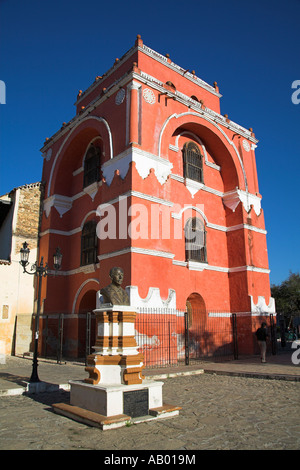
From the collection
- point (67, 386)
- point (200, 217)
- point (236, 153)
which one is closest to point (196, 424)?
point (67, 386)

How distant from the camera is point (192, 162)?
15.1 meters

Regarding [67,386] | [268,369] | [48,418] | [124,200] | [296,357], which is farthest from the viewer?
[296,357]

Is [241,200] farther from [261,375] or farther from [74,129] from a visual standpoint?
[261,375]

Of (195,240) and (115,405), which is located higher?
(195,240)

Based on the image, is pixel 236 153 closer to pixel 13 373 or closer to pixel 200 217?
pixel 200 217

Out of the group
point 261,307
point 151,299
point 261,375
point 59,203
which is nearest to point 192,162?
point 59,203

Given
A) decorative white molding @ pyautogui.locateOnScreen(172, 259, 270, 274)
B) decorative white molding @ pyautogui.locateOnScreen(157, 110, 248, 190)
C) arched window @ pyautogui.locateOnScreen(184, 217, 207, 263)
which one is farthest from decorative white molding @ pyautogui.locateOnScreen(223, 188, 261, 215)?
A: decorative white molding @ pyautogui.locateOnScreen(172, 259, 270, 274)

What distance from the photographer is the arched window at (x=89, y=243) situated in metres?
14.0

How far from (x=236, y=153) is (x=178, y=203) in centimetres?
425

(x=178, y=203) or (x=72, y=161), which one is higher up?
(x=72, y=161)

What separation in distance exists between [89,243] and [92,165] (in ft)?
11.0

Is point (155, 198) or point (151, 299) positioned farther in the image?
point (155, 198)

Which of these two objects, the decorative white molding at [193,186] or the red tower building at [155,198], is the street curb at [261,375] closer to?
the red tower building at [155,198]

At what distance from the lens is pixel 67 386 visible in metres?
8.05
